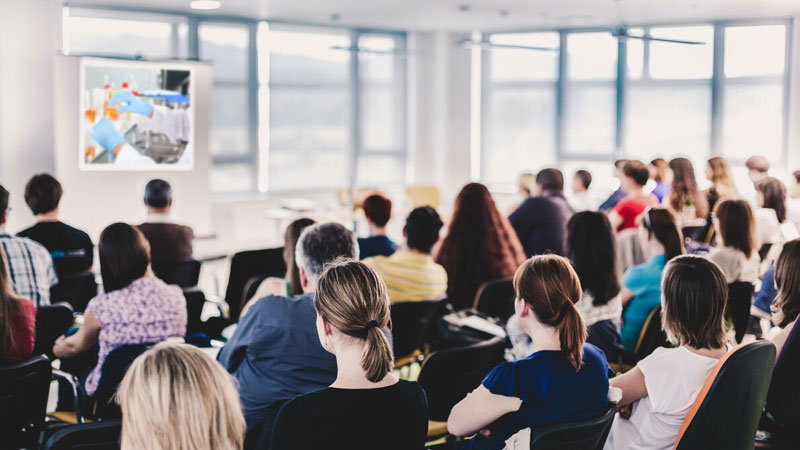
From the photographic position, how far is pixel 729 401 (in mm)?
2391

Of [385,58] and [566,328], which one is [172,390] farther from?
[385,58]

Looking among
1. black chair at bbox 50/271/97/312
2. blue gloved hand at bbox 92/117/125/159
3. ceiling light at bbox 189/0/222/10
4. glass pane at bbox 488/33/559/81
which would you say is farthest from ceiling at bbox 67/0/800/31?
black chair at bbox 50/271/97/312

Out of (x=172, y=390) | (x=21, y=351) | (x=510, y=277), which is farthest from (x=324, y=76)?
(x=172, y=390)

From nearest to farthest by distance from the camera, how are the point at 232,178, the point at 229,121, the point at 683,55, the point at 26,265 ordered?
1. the point at 26,265
2. the point at 229,121
3. the point at 232,178
4. the point at 683,55

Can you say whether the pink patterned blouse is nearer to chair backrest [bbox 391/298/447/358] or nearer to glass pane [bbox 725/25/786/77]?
chair backrest [bbox 391/298/447/358]

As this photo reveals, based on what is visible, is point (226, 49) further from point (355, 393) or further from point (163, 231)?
point (355, 393)

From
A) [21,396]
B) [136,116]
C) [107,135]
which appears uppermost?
[136,116]

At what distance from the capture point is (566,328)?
7.73ft

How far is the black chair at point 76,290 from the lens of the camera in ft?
15.5

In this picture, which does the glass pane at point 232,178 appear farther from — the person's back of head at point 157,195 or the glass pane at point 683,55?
the glass pane at point 683,55

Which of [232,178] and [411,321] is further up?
[232,178]

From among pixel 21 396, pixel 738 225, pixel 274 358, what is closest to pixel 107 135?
pixel 21 396

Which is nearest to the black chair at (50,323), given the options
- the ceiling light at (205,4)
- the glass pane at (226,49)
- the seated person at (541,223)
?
the seated person at (541,223)

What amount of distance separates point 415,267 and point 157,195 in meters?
2.09
